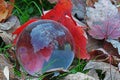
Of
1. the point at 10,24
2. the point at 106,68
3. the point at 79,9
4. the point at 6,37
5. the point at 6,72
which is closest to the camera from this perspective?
the point at 6,72

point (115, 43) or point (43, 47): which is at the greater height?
point (43, 47)

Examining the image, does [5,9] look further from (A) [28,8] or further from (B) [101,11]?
(B) [101,11]

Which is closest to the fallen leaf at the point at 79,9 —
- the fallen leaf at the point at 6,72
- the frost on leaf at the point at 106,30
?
the frost on leaf at the point at 106,30

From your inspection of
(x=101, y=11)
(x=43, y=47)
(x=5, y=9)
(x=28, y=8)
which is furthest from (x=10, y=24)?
(x=101, y=11)

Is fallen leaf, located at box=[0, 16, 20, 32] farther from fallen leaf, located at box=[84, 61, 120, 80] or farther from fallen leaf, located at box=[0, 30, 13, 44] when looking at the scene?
fallen leaf, located at box=[84, 61, 120, 80]

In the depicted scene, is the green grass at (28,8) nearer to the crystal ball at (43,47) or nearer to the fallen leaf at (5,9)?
the fallen leaf at (5,9)

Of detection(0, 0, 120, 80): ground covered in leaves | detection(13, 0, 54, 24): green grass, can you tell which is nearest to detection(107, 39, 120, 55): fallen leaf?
detection(0, 0, 120, 80): ground covered in leaves
